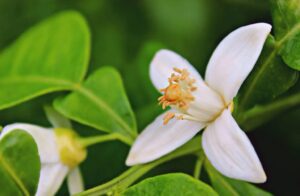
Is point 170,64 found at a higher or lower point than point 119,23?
higher

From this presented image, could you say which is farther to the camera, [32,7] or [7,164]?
[32,7]

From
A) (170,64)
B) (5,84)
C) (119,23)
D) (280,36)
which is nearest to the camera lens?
(280,36)

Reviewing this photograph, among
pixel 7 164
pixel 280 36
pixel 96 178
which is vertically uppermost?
pixel 280 36

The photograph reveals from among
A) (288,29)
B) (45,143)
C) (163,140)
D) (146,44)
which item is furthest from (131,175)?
(146,44)

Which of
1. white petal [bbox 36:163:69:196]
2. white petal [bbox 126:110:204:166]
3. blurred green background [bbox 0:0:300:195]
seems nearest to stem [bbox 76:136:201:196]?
white petal [bbox 126:110:204:166]

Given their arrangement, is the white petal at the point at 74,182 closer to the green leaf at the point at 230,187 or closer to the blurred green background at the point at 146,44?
the blurred green background at the point at 146,44

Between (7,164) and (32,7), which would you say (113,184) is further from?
(32,7)

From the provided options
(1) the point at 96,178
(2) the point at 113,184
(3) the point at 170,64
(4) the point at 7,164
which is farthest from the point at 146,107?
(4) the point at 7,164
